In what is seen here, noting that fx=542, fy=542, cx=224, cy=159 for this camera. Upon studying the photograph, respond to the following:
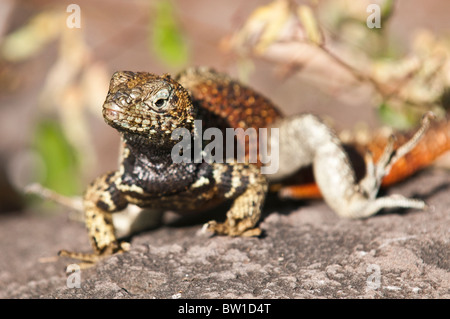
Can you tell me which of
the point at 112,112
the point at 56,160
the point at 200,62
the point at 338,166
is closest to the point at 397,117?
the point at 338,166

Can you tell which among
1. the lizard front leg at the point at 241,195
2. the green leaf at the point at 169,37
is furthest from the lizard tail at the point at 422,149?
the green leaf at the point at 169,37

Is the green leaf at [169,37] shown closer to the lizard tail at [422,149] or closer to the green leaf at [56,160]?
the green leaf at [56,160]

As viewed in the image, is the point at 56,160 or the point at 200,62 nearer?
the point at 56,160

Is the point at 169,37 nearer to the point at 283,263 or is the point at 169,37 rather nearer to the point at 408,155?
the point at 408,155

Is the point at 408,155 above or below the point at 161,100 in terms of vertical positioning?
below

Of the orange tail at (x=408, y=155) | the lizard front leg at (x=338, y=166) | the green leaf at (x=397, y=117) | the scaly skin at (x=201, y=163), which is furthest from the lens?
the green leaf at (x=397, y=117)
